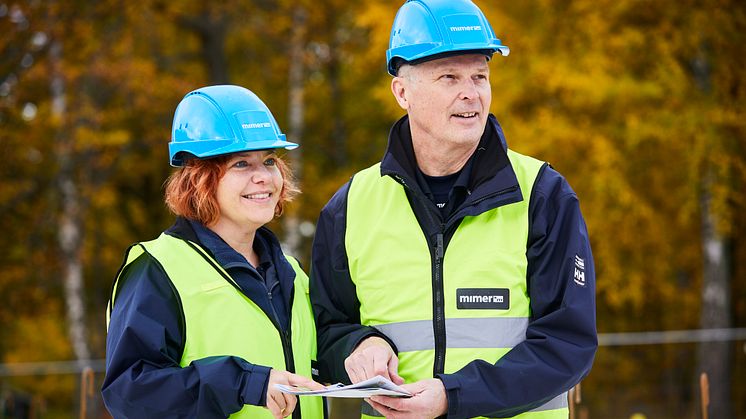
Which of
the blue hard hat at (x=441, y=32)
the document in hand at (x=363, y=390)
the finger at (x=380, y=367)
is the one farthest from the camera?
the blue hard hat at (x=441, y=32)

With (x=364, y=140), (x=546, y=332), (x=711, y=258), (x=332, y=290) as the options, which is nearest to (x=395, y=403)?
(x=546, y=332)

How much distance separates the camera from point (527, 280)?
3436mm

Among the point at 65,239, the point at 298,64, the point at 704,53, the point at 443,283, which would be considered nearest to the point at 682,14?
the point at 704,53

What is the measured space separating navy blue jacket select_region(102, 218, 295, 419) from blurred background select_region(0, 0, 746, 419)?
4853 millimetres

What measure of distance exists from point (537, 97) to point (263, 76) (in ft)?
24.5

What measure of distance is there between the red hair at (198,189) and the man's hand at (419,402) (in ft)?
2.86

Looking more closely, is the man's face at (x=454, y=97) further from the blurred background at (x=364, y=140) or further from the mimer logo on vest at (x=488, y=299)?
the blurred background at (x=364, y=140)

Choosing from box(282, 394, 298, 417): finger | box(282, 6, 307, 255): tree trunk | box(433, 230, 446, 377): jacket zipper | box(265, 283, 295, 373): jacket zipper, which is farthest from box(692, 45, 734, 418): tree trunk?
box(282, 394, 298, 417): finger

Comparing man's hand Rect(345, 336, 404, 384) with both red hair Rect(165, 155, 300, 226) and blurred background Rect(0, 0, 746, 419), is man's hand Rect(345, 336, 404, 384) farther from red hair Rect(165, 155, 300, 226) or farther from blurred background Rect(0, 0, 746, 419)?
blurred background Rect(0, 0, 746, 419)

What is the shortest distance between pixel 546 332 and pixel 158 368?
1210 millimetres

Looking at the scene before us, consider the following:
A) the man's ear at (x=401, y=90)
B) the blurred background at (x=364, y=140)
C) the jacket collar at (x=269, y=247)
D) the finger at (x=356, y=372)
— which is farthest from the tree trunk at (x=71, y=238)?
the finger at (x=356, y=372)

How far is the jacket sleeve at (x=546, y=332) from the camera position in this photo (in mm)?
3232

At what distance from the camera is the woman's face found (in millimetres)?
3551

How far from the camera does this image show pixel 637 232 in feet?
47.5
